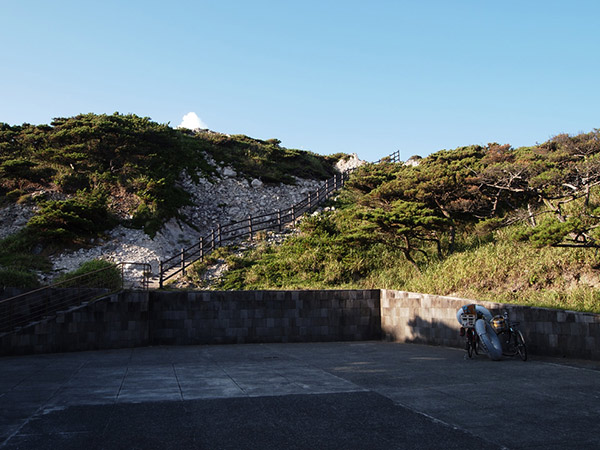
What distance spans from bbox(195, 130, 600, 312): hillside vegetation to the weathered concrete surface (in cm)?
417

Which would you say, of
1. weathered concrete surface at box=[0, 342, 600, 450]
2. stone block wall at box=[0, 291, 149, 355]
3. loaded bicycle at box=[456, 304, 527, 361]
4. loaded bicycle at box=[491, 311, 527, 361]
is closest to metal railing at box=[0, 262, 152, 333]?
stone block wall at box=[0, 291, 149, 355]

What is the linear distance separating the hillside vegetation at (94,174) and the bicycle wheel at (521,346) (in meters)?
17.6

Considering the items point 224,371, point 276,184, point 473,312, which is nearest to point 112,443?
point 224,371

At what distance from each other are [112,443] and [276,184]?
33.1 metres

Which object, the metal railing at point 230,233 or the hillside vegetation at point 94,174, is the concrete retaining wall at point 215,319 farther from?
the hillside vegetation at point 94,174

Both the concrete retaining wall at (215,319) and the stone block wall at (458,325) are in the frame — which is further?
the concrete retaining wall at (215,319)

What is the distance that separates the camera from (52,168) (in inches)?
1150

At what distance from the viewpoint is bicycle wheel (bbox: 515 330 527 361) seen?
9203 millimetres

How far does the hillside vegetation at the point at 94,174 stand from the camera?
73.7 feet

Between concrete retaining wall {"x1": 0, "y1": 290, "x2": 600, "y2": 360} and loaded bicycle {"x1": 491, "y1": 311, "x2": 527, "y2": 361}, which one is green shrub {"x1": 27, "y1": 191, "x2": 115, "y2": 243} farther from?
loaded bicycle {"x1": 491, "y1": 311, "x2": 527, "y2": 361}

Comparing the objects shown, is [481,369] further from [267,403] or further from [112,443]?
[112,443]

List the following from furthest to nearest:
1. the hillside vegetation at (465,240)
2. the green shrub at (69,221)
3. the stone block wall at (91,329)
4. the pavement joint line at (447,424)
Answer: the green shrub at (69,221), the hillside vegetation at (465,240), the stone block wall at (91,329), the pavement joint line at (447,424)

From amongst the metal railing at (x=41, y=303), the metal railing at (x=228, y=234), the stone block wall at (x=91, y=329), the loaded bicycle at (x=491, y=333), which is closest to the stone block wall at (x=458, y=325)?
the loaded bicycle at (x=491, y=333)

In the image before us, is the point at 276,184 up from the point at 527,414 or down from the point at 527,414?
up
